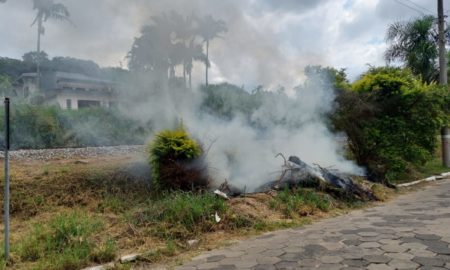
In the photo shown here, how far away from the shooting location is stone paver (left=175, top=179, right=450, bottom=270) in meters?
3.93

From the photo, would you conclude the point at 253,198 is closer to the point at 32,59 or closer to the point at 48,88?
the point at 48,88

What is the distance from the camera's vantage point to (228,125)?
9125 millimetres

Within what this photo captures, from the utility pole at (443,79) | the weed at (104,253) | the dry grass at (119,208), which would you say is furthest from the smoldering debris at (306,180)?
the utility pole at (443,79)

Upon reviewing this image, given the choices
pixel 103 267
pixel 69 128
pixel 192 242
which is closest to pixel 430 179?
pixel 192 242

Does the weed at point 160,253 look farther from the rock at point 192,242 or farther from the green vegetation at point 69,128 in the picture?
the green vegetation at point 69,128

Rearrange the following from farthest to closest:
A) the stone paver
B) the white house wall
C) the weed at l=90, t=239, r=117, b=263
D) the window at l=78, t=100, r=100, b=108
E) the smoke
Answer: the window at l=78, t=100, r=100, b=108 < the white house wall < the smoke < the weed at l=90, t=239, r=117, b=263 < the stone paver

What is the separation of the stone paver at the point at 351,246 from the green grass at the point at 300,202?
0.48m

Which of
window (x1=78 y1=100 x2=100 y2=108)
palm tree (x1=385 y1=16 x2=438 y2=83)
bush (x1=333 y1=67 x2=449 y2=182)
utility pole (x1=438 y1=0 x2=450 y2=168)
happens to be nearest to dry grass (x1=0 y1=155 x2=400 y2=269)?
bush (x1=333 y1=67 x2=449 y2=182)

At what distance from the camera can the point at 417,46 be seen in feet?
55.1

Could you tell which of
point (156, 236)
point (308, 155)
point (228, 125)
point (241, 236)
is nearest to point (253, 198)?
point (241, 236)

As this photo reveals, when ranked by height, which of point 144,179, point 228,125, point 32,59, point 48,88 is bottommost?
point 144,179

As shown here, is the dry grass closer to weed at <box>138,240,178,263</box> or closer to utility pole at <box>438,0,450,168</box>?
weed at <box>138,240,178,263</box>

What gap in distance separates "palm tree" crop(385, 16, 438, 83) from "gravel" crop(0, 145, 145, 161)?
42.6ft

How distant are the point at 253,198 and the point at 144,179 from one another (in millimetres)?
2249
